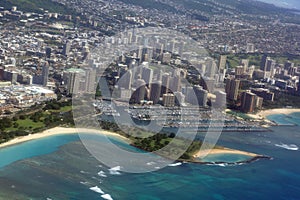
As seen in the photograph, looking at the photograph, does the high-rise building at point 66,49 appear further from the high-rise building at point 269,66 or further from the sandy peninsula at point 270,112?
the high-rise building at point 269,66

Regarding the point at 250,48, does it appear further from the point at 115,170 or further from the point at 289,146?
the point at 115,170

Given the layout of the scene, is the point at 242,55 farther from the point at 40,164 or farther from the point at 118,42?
the point at 40,164

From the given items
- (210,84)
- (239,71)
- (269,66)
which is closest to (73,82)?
(210,84)

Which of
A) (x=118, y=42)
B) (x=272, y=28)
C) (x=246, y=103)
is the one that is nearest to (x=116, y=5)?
(x=272, y=28)

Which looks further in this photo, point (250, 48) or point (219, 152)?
point (250, 48)

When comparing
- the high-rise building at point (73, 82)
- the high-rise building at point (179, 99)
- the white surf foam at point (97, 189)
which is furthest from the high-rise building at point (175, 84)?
the white surf foam at point (97, 189)
